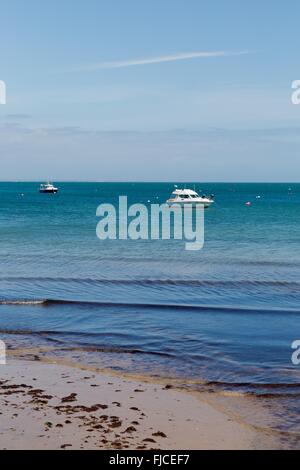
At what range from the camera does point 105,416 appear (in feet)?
37.0

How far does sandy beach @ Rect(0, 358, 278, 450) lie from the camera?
1016 centimetres

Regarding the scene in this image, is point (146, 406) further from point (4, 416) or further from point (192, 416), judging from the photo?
point (4, 416)

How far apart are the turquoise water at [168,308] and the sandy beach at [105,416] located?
1224 millimetres

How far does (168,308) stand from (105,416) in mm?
11049

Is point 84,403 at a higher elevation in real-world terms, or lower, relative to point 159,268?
lower

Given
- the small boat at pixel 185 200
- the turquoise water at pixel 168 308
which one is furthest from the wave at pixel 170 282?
the small boat at pixel 185 200

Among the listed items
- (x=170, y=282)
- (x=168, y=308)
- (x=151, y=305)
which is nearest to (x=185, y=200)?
(x=170, y=282)

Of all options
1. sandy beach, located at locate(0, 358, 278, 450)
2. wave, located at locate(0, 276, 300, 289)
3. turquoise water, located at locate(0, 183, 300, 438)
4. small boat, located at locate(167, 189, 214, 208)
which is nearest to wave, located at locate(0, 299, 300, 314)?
turquoise water, located at locate(0, 183, 300, 438)

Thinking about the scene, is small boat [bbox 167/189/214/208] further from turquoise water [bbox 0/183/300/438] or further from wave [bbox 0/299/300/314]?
wave [bbox 0/299/300/314]

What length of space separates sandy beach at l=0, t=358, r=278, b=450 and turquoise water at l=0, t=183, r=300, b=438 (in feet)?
4.02
